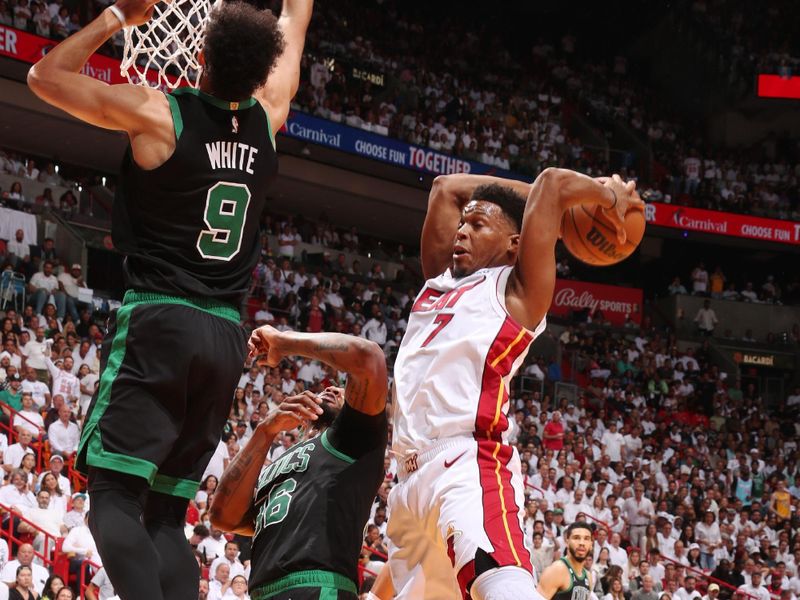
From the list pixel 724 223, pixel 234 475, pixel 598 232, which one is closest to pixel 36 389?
pixel 234 475

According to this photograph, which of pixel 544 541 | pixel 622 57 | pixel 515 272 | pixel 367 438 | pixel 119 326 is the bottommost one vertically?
pixel 544 541

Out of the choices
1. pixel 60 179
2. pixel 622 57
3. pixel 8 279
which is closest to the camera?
pixel 8 279

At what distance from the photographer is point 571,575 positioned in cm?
708

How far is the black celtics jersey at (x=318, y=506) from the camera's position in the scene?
3.79 m

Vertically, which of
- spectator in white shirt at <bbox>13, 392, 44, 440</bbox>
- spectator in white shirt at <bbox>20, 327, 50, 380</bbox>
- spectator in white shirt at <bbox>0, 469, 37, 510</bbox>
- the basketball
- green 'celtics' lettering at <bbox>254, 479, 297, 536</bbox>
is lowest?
spectator in white shirt at <bbox>0, 469, 37, 510</bbox>

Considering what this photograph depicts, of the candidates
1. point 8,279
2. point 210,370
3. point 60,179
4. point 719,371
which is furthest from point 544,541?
point 719,371

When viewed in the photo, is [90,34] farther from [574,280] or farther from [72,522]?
[574,280]

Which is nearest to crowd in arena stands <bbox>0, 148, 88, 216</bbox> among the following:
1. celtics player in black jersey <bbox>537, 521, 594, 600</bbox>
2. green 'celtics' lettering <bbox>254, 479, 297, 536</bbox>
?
celtics player in black jersey <bbox>537, 521, 594, 600</bbox>

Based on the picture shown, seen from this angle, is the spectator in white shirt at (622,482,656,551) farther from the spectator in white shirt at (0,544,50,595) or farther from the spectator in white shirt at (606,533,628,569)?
the spectator in white shirt at (0,544,50,595)

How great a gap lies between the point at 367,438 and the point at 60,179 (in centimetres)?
1670

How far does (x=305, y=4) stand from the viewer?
4086 millimetres

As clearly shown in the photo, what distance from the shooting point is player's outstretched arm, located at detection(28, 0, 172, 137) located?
3141mm

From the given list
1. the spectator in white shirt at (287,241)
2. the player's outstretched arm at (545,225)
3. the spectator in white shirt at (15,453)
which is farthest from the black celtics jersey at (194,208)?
the spectator in white shirt at (287,241)

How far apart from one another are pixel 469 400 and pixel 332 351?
491 mm
